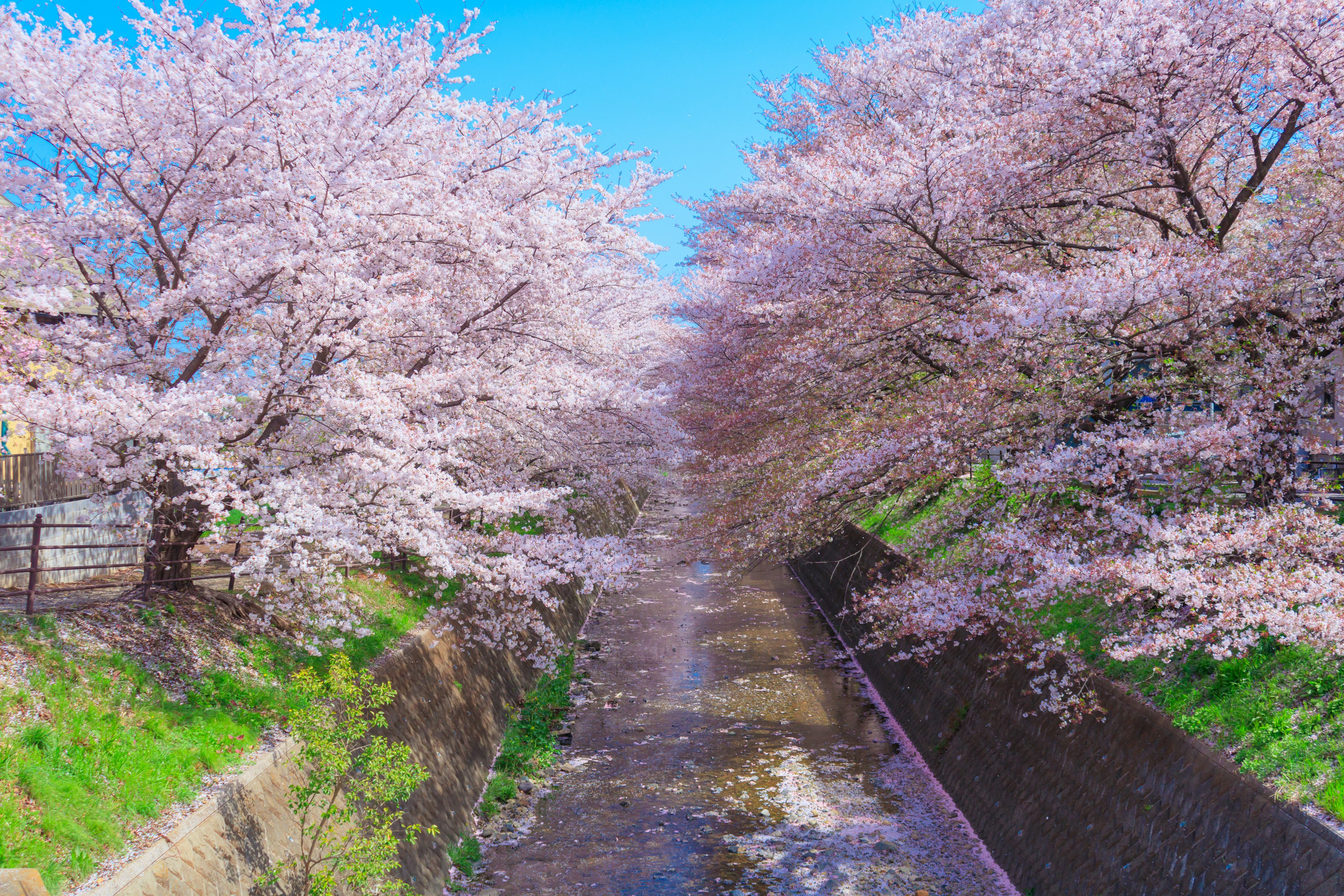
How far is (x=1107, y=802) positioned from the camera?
8.16 metres

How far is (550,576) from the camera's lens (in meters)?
11.1

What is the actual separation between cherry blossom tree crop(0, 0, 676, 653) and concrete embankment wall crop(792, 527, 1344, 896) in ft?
18.7

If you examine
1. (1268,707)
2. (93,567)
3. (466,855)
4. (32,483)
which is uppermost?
(32,483)

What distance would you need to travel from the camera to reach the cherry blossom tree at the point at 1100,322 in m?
7.79

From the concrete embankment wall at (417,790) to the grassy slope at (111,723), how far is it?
0.32 m

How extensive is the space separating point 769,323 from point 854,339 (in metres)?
5.62

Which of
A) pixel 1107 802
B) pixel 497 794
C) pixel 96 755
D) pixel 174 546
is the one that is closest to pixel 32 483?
pixel 174 546

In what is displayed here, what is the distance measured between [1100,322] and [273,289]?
9116 millimetres

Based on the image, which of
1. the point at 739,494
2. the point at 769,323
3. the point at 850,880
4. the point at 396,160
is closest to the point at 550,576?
the point at 850,880

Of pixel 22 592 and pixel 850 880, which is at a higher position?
pixel 22 592

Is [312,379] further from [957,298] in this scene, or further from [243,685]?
[957,298]

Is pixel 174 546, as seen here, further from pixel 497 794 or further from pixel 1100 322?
pixel 1100 322

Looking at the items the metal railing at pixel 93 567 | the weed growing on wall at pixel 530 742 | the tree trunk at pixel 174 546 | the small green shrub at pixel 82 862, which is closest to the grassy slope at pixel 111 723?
the small green shrub at pixel 82 862

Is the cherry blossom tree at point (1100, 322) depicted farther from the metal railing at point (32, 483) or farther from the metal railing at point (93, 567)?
the metal railing at point (32, 483)
